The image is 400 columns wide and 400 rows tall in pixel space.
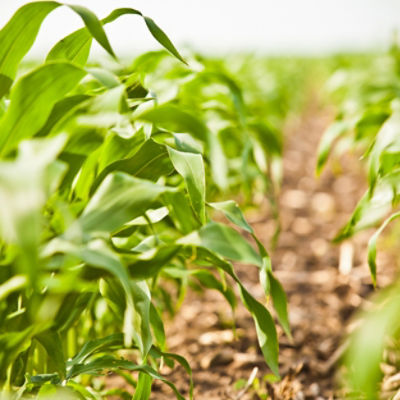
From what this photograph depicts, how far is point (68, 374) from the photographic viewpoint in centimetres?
87

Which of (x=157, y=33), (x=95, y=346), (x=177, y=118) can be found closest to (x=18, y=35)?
(x=157, y=33)

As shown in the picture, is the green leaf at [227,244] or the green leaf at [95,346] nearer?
the green leaf at [227,244]

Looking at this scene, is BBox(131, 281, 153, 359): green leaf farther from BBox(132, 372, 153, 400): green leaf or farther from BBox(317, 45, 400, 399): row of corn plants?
BBox(317, 45, 400, 399): row of corn plants

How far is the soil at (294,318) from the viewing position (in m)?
1.33

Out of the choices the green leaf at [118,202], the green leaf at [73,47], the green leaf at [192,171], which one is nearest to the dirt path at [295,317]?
the green leaf at [192,171]

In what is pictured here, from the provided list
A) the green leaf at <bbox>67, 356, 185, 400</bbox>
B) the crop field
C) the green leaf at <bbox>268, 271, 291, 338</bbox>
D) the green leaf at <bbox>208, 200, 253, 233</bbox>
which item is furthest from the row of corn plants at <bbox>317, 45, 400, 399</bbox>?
the green leaf at <bbox>67, 356, 185, 400</bbox>

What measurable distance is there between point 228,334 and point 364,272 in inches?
30.4

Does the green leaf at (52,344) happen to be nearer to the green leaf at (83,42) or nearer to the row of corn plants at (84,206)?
the row of corn plants at (84,206)

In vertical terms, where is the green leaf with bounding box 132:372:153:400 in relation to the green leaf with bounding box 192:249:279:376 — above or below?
below

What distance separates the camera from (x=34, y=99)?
2.50 feet

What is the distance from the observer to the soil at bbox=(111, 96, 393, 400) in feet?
4.37

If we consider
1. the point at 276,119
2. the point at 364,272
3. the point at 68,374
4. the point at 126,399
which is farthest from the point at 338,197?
the point at 68,374

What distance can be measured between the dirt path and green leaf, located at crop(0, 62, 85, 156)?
820 millimetres

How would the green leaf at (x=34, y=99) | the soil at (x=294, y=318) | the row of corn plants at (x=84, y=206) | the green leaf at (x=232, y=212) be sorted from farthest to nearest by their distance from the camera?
the soil at (x=294, y=318) < the green leaf at (x=232, y=212) < the green leaf at (x=34, y=99) < the row of corn plants at (x=84, y=206)
